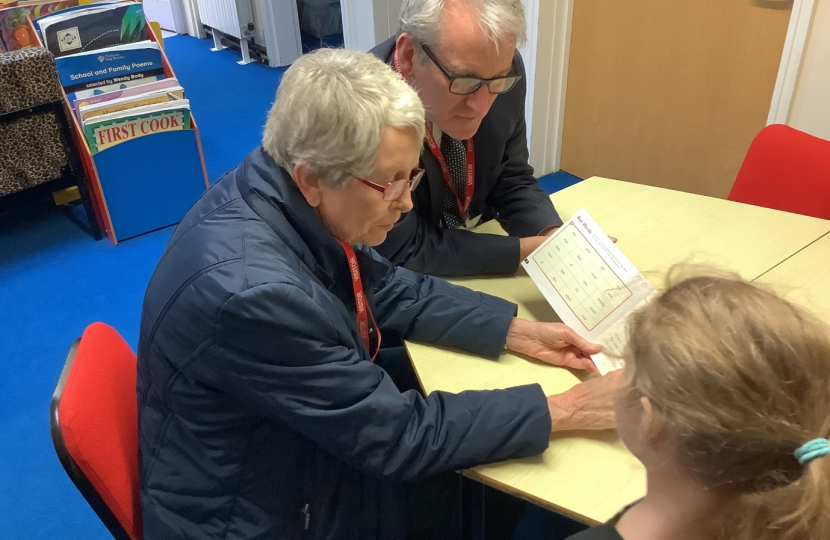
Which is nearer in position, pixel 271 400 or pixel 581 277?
pixel 271 400

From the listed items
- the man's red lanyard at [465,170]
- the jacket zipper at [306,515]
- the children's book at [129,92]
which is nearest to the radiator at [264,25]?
the children's book at [129,92]

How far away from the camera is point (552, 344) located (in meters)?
1.28

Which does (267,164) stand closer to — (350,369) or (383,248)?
(350,369)

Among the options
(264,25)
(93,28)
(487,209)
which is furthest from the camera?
(264,25)

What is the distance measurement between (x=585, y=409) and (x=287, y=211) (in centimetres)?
57

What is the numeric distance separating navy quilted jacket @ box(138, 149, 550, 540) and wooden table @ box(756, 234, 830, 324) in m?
0.64

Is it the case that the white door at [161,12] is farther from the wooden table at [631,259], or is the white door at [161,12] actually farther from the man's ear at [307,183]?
the man's ear at [307,183]

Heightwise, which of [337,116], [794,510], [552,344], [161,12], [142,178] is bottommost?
[142,178]

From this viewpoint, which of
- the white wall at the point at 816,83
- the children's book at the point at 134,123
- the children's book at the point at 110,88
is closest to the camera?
the white wall at the point at 816,83

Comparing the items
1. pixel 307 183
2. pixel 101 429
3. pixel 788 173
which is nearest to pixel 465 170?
pixel 307 183

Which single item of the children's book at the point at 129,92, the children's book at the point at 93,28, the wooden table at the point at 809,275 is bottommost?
the children's book at the point at 129,92

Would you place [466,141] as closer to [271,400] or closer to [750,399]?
[271,400]

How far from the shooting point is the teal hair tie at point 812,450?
62 centimetres

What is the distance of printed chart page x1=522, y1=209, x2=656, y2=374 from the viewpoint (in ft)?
4.12
